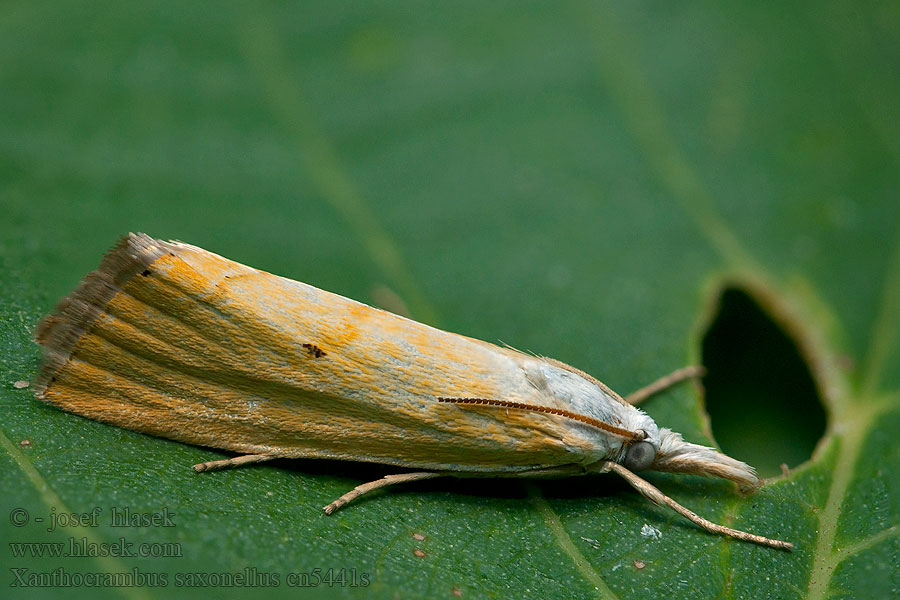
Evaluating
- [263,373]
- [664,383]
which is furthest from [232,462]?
[664,383]

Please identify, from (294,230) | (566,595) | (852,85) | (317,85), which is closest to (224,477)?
(566,595)

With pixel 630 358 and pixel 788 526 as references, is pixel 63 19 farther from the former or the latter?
pixel 788 526

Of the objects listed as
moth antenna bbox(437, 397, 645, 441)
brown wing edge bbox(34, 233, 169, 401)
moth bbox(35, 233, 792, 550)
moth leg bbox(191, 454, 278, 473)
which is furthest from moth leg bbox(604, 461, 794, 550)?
brown wing edge bbox(34, 233, 169, 401)

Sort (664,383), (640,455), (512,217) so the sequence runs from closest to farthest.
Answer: (640,455), (664,383), (512,217)

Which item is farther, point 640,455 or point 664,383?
point 664,383

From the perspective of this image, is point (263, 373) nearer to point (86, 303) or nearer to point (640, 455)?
point (86, 303)

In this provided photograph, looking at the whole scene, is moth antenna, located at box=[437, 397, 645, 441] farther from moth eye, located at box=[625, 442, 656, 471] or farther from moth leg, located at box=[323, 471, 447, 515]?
moth leg, located at box=[323, 471, 447, 515]

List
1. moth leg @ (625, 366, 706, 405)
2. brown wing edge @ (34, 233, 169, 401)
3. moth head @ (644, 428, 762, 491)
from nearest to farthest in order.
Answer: brown wing edge @ (34, 233, 169, 401) < moth head @ (644, 428, 762, 491) < moth leg @ (625, 366, 706, 405)
